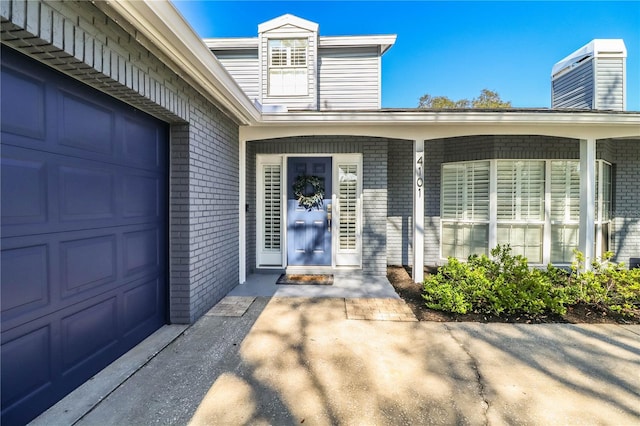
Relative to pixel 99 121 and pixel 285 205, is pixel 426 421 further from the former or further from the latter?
pixel 285 205

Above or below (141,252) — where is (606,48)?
above

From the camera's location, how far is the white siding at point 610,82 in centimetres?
715

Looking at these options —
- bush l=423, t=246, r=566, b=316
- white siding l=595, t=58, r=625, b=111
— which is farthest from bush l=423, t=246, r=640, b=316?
white siding l=595, t=58, r=625, b=111

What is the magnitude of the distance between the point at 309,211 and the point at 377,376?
11.1ft

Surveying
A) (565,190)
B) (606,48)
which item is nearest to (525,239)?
(565,190)

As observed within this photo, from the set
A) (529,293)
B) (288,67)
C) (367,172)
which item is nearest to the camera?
(529,293)

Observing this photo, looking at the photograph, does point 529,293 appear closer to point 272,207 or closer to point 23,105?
point 272,207

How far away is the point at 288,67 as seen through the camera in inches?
267

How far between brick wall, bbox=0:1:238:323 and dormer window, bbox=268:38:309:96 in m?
3.14

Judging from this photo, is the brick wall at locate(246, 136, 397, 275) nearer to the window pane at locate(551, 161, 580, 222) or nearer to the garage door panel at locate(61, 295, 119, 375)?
the garage door panel at locate(61, 295, 119, 375)

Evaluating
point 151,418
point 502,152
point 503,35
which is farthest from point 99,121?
point 503,35

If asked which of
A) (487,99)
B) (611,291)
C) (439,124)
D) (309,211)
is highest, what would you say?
(487,99)

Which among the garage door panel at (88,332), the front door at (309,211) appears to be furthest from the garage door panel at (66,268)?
the front door at (309,211)

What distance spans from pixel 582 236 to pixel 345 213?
3924 millimetres
